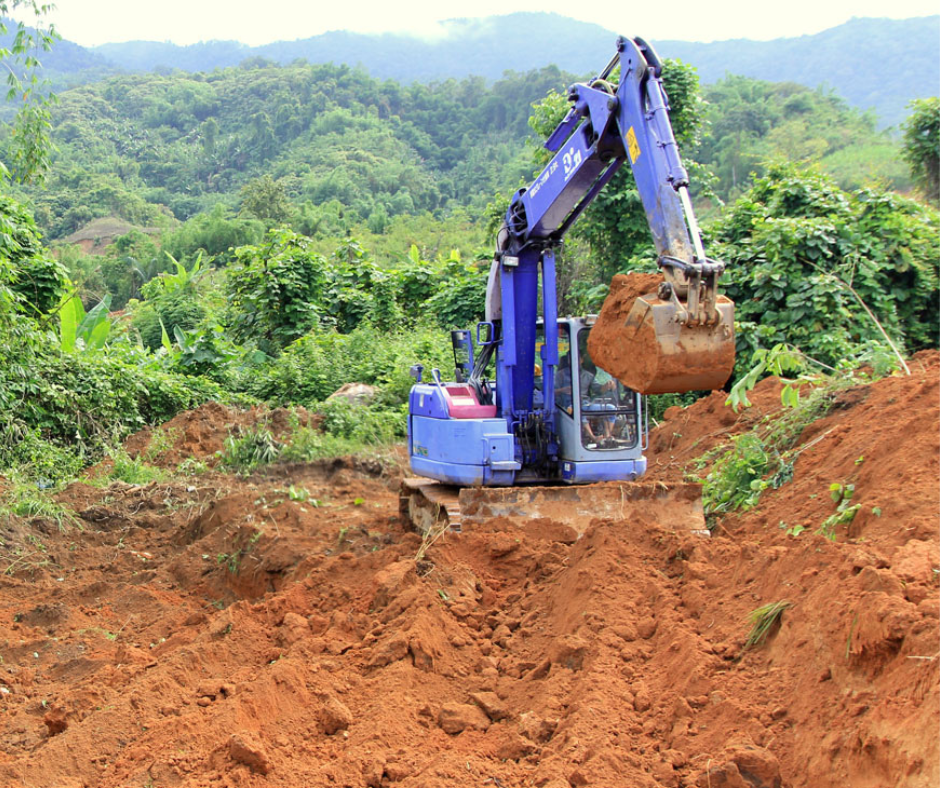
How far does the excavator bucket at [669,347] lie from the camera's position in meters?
5.22

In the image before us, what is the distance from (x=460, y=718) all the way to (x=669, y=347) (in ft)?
7.77

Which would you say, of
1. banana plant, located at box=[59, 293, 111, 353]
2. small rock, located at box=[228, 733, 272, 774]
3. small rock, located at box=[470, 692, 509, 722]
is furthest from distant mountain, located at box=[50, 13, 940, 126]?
small rock, located at box=[228, 733, 272, 774]

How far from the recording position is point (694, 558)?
584 centimetres

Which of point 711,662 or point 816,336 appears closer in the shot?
point 711,662

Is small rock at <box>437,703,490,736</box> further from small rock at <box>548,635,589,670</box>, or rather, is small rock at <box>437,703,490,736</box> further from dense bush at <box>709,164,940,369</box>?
dense bush at <box>709,164,940,369</box>

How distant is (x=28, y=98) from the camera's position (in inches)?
310

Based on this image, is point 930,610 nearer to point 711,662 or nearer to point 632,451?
point 711,662

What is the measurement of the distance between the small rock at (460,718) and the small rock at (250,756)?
89 cm

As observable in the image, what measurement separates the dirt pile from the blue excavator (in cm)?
67

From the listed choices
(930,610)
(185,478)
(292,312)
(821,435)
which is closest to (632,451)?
(821,435)

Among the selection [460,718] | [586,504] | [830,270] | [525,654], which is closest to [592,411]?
[586,504]

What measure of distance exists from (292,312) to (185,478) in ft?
27.9

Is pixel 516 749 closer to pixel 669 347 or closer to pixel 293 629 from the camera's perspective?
pixel 293 629

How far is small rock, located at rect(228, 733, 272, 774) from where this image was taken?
161 inches
